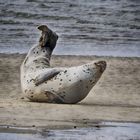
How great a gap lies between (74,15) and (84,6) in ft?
14.4

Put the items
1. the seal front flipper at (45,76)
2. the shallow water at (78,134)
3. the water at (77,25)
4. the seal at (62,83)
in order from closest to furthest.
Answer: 1. the shallow water at (78,134)
2. the seal at (62,83)
3. the seal front flipper at (45,76)
4. the water at (77,25)

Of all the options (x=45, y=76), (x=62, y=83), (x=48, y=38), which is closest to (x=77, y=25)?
(x=48, y=38)

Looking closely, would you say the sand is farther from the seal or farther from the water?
the water

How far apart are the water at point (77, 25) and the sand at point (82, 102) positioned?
5.49 ft

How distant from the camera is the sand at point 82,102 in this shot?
10.2 metres

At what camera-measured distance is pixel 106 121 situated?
10.3 metres

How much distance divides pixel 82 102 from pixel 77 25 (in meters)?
12.4

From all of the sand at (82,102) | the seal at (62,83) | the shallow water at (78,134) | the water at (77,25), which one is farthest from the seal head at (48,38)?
the water at (77,25)

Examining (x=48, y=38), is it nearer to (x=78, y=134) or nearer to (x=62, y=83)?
(x=62, y=83)

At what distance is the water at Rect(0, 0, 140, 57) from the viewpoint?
1966cm

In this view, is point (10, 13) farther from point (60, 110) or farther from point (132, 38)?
point (60, 110)

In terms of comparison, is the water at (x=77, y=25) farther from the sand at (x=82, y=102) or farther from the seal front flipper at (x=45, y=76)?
the seal front flipper at (x=45, y=76)

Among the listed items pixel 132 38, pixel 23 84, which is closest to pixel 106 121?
pixel 23 84

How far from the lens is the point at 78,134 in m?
9.20
